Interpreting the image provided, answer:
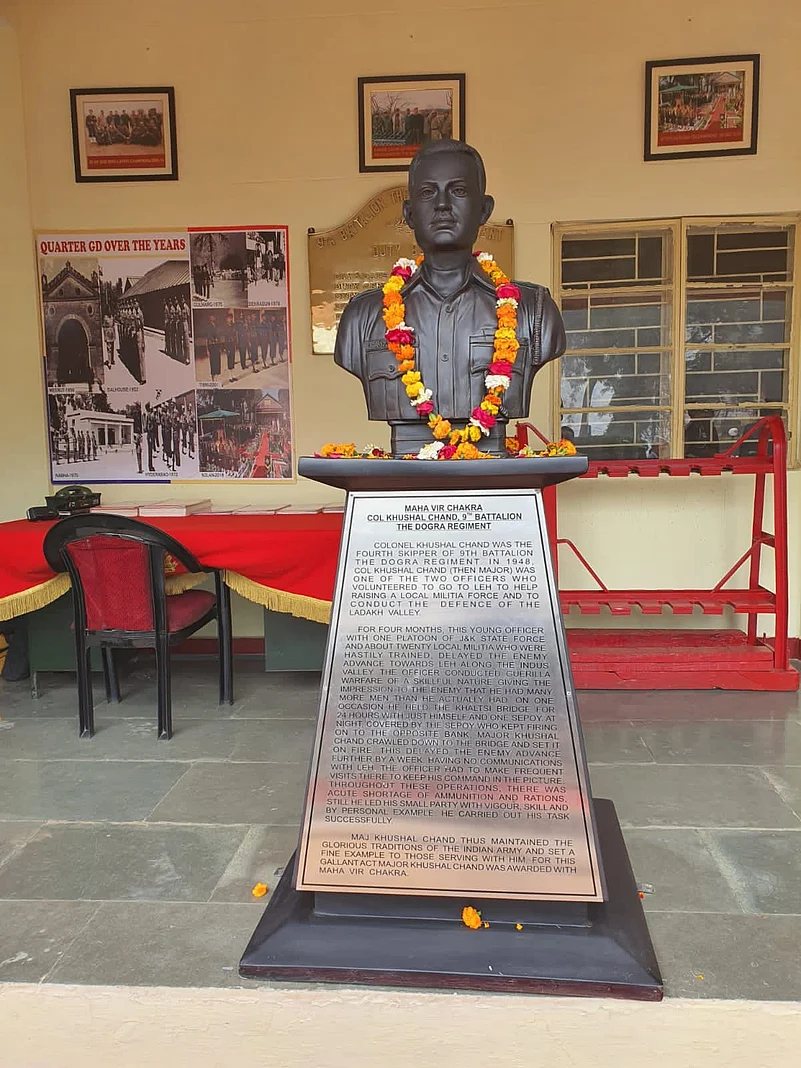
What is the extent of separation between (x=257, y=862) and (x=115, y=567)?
54.5 inches

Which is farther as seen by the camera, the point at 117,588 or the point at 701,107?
the point at 701,107

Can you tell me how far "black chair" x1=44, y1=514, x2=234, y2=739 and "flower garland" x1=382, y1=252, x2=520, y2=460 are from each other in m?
1.51

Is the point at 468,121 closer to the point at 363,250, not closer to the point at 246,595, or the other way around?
the point at 363,250

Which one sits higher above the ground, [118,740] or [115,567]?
[115,567]

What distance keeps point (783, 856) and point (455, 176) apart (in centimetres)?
194

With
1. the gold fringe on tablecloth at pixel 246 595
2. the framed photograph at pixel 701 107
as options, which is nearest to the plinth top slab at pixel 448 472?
the gold fringe on tablecloth at pixel 246 595

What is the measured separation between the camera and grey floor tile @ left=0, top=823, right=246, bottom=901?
6.82 ft

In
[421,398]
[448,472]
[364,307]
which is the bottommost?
[448,472]

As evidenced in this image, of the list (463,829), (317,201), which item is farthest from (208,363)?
(463,829)

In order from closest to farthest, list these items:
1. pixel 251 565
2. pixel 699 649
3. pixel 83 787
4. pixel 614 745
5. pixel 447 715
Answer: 1. pixel 447 715
2. pixel 83 787
3. pixel 614 745
4. pixel 251 565
5. pixel 699 649

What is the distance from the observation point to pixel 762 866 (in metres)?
2.13

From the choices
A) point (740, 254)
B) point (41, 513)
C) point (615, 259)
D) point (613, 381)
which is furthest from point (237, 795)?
point (740, 254)

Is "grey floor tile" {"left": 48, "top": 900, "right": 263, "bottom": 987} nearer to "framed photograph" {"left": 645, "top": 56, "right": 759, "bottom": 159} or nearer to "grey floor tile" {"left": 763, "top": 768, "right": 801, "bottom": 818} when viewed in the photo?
"grey floor tile" {"left": 763, "top": 768, "right": 801, "bottom": 818}

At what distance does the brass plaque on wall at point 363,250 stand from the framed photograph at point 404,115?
7.0 inches
